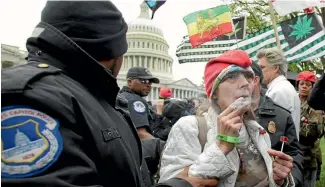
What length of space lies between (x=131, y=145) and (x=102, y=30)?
0.42m

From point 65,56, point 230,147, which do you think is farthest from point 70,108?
point 230,147

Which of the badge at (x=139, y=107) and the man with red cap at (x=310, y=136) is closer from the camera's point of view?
the badge at (x=139, y=107)

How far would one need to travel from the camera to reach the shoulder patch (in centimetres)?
96

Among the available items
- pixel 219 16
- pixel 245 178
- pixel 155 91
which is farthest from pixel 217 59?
pixel 155 91

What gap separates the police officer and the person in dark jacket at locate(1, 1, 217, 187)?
245cm

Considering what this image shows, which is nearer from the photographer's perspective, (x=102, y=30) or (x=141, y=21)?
(x=102, y=30)

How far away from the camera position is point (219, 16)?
7.84 meters

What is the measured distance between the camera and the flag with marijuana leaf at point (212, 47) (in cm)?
895

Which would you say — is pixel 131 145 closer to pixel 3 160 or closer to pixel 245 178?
pixel 3 160

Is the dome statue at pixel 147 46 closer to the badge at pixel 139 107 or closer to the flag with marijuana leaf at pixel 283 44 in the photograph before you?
the flag with marijuana leaf at pixel 283 44

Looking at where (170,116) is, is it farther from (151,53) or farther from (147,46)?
(151,53)

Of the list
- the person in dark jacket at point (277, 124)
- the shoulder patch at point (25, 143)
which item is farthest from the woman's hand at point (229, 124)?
the person in dark jacket at point (277, 124)

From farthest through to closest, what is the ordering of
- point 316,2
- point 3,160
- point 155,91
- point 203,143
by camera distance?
point 155,91
point 316,2
point 203,143
point 3,160

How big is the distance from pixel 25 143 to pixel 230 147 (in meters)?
1.04
